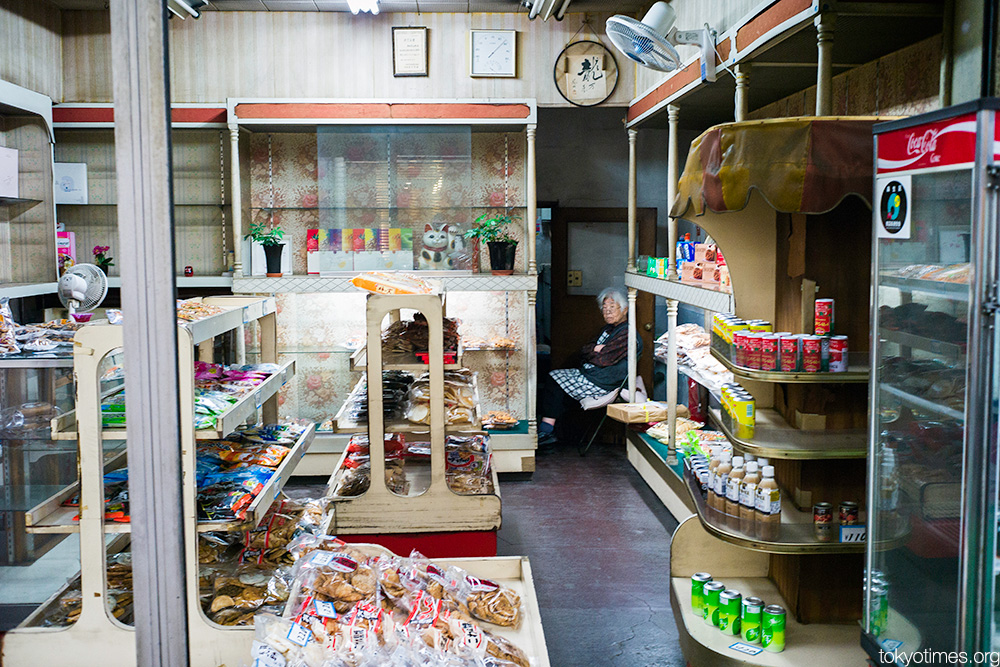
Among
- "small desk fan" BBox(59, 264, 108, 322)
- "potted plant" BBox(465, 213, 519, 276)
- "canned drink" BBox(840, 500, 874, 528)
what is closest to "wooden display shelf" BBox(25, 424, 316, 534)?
"small desk fan" BBox(59, 264, 108, 322)

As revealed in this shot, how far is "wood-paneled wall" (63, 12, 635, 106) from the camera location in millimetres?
6730

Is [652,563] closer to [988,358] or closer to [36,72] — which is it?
[988,358]

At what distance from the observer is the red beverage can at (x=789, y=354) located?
3057 mm

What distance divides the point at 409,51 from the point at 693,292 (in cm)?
338

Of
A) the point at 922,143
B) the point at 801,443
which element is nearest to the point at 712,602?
the point at 801,443

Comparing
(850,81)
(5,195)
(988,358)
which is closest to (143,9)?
(988,358)

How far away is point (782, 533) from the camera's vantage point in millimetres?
3166

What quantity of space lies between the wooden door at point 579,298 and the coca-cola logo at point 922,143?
18.6 ft

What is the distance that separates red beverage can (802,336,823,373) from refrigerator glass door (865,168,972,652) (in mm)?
420

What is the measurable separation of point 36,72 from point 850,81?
19.4 ft

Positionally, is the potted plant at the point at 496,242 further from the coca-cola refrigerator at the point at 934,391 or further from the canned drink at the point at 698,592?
the coca-cola refrigerator at the point at 934,391

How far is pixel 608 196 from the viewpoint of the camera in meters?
8.20

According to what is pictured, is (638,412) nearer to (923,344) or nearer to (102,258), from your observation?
(923,344)

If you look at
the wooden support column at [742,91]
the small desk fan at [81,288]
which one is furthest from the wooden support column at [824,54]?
the small desk fan at [81,288]
